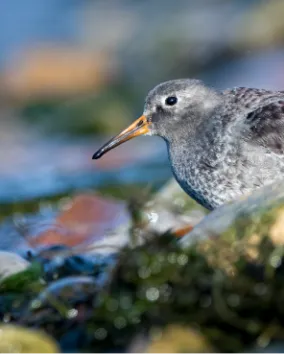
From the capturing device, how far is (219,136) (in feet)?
22.2

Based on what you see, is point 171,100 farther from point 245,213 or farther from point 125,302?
point 125,302

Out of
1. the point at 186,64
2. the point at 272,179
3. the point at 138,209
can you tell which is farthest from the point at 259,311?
the point at 186,64

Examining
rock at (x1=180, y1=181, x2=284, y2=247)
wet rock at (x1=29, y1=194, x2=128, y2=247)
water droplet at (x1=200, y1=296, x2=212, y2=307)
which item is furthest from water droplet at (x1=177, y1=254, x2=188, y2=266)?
wet rock at (x1=29, y1=194, x2=128, y2=247)

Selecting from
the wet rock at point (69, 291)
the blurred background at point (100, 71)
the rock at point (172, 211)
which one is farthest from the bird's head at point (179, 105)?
the blurred background at point (100, 71)

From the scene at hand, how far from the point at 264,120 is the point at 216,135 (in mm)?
388

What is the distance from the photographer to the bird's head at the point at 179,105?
7188 millimetres

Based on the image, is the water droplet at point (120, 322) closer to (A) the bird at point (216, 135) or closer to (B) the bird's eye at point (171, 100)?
(A) the bird at point (216, 135)

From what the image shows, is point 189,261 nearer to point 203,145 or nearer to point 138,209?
point 138,209

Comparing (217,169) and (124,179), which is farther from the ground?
(217,169)

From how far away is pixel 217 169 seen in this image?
21.7 ft

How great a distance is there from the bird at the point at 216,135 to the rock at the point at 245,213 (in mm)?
877

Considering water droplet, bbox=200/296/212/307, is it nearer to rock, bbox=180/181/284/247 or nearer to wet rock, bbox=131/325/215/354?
wet rock, bbox=131/325/215/354

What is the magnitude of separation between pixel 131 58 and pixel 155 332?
637 inches

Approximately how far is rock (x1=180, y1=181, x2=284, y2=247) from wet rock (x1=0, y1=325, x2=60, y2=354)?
1.03 m
